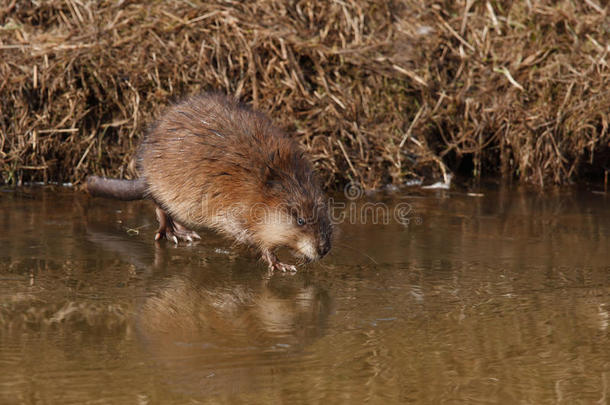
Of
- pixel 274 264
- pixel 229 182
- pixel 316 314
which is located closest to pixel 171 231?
pixel 229 182

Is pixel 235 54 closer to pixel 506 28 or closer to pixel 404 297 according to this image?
pixel 506 28

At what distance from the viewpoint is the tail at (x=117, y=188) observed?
555 centimetres

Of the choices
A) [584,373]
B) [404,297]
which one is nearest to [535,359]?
[584,373]

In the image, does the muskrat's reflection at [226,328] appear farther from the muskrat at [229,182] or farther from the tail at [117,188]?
the tail at [117,188]

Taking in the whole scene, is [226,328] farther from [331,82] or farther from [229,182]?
[331,82]

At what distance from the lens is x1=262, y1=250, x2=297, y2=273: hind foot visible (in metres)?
4.60

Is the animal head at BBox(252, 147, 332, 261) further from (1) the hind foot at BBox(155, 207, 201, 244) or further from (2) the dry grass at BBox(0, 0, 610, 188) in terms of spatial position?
(2) the dry grass at BBox(0, 0, 610, 188)

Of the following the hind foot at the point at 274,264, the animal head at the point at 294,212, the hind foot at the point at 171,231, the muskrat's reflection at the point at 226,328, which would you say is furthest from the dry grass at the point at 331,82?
the muskrat's reflection at the point at 226,328

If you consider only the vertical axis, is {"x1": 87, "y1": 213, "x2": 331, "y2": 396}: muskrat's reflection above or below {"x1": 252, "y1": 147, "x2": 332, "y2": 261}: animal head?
below

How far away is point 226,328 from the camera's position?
3500 mm

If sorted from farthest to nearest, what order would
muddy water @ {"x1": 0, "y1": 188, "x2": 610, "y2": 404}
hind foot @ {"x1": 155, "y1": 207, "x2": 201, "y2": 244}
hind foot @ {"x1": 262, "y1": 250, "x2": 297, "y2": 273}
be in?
1. hind foot @ {"x1": 155, "y1": 207, "x2": 201, "y2": 244}
2. hind foot @ {"x1": 262, "y1": 250, "x2": 297, "y2": 273}
3. muddy water @ {"x1": 0, "y1": 188, "x2": 610, "y2": 404}

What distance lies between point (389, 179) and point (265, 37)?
1.59 m

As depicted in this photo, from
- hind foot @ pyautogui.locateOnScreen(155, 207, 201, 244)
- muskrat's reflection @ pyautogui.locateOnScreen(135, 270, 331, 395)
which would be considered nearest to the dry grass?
hind foot @ pyautogui.locateOnScreen(155, 207, 201, 244)

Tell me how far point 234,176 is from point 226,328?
159 centimetres
